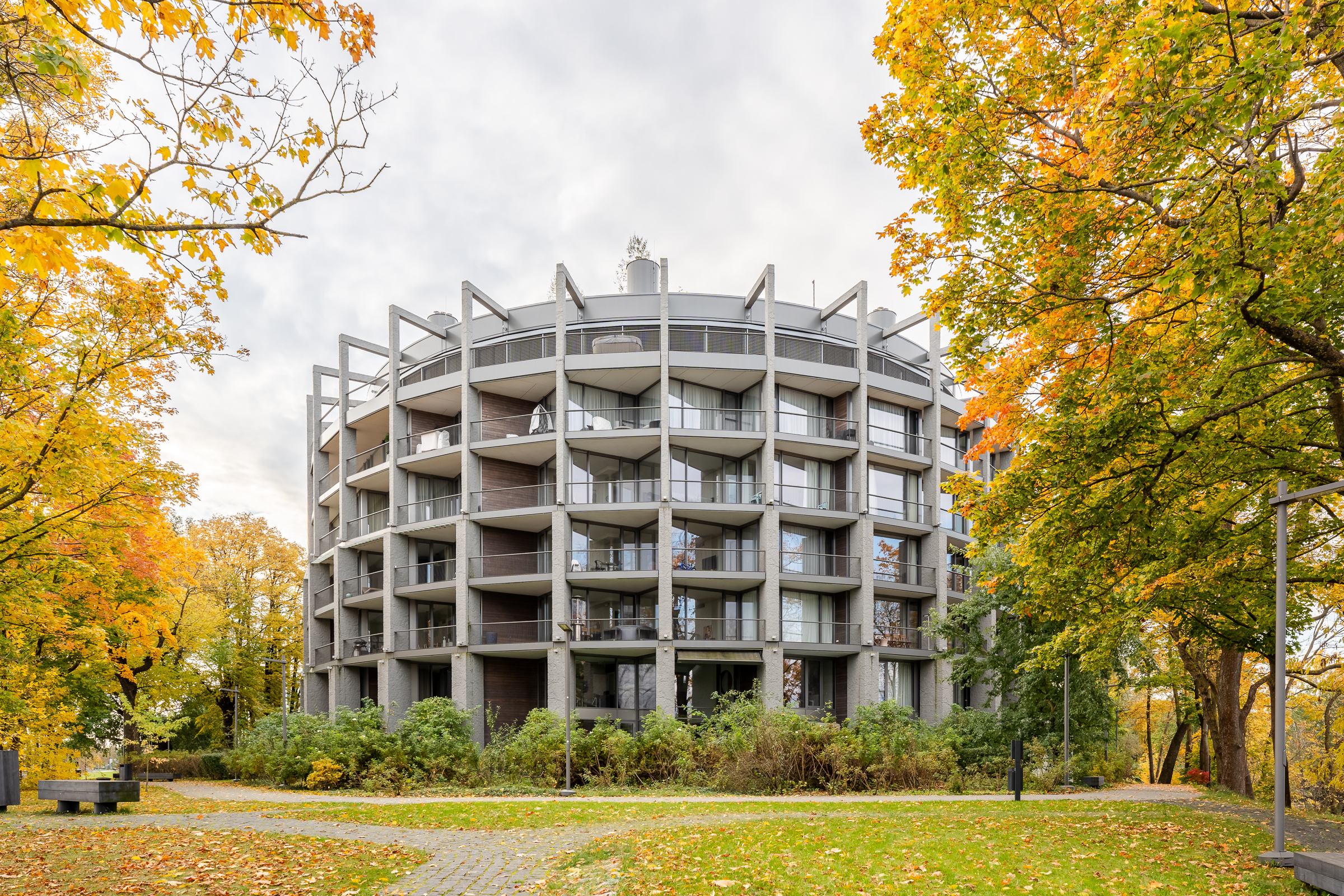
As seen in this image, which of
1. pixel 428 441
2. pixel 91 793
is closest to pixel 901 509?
pixel 428 441

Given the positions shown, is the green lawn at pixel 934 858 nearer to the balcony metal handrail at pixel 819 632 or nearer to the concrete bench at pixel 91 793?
the concrete bench at pixel 91 793

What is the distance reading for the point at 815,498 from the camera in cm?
3108

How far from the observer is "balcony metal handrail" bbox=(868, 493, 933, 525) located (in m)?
31.8

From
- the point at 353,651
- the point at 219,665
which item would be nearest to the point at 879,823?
the point at 353,651

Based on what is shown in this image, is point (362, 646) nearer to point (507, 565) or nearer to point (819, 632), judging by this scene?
point (507, 565)

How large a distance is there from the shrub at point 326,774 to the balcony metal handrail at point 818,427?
18.3m

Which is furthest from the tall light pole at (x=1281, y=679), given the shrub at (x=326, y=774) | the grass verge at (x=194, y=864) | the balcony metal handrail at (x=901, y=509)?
the shrub at (x=326, y=774)

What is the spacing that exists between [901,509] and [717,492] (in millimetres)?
7975

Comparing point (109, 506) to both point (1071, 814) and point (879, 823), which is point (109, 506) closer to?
point (879, 823)

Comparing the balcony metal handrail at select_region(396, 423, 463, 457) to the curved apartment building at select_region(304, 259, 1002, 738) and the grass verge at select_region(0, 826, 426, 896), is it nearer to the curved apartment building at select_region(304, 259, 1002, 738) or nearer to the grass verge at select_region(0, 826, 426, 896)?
the curved apartment building at select_region(304, 259, 1002, 738)

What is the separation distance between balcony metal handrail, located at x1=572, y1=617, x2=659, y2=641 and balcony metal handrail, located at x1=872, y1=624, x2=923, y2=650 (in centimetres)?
820

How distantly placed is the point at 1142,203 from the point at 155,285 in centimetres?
1329

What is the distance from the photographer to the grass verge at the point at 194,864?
7777 millimetres

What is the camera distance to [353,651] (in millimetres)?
35375
